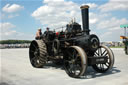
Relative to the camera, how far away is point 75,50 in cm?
673

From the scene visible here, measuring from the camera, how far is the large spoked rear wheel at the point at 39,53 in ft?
28.6

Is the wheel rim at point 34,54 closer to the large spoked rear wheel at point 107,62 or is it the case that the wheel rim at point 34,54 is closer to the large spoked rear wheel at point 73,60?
the large spoked rear wheel at point 73,60

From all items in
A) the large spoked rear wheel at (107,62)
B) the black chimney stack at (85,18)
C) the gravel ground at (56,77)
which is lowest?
the gravel ground at (56,77)

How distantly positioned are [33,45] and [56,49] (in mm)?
2135

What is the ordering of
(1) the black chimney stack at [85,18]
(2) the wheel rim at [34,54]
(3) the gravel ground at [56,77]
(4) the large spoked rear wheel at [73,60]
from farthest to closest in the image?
1. (2) the wheel rim at [34,54]
2. (1) the black chimney stack at [85,18]
3. (4) the large spoked rear wheel at [73,60]
4. (3) the gravel ground at [56,77]

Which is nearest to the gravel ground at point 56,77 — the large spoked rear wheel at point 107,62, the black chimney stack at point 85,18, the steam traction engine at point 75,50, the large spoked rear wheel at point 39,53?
the large spoked rear wheel at point 107,62

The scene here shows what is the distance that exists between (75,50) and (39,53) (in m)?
2.84

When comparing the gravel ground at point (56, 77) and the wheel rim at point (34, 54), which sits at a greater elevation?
the wheel rim at point (34, 54)

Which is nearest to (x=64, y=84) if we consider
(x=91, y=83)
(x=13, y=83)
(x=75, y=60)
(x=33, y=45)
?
(x=91, y=83)

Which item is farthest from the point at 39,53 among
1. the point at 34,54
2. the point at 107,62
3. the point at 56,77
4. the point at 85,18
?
the point at 107,62

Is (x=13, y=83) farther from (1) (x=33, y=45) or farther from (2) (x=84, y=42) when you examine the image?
(1) (x=33, y=45)

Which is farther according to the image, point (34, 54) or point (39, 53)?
point (34, 54)

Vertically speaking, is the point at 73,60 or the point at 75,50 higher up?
the point at 75,50

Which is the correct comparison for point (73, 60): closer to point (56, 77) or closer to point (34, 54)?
point (56, 77)
